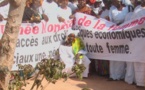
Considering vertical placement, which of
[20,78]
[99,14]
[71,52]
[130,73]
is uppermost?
[99,14]

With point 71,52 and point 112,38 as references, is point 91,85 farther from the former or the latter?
point 112,38

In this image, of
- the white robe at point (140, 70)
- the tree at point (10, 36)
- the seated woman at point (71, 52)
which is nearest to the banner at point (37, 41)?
the seated woman at point (71, 52)

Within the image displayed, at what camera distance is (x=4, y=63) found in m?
3.02

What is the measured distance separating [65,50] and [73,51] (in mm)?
194

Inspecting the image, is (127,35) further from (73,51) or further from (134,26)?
(73,51)

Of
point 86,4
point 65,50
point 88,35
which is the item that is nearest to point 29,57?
point 65,50

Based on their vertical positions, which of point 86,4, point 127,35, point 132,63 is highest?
point 86,4

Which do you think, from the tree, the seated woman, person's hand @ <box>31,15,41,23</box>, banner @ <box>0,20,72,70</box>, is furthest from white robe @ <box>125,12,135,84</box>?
the tree

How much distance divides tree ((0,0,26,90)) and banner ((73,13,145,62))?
445 centimetres

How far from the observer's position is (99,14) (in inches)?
326

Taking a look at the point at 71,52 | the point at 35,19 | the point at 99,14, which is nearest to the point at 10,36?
the point at 35,19

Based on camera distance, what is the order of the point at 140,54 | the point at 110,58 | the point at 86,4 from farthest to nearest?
the point at 86,4, the point at 110,58, the point at 140,54

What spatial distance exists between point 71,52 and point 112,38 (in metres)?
1.01

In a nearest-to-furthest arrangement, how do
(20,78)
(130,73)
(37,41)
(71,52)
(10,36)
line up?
(10,36)
(20,78)
(130,73)
(37,41)
(71,52)
